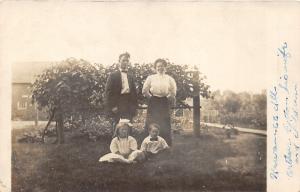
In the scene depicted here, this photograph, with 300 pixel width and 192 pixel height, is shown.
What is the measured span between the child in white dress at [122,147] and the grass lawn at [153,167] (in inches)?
2.0

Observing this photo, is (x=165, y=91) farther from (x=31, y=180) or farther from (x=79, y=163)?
(x=31, y=180)

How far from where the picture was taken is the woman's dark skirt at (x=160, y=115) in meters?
3.09

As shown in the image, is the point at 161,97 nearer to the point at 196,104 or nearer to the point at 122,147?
the point at 196,104

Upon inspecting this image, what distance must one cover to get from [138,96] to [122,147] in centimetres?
43

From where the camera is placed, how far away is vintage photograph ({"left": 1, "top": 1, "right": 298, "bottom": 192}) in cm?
303

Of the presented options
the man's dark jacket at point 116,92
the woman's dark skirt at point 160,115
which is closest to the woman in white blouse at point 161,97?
the woman's dark skirt at point 160,115

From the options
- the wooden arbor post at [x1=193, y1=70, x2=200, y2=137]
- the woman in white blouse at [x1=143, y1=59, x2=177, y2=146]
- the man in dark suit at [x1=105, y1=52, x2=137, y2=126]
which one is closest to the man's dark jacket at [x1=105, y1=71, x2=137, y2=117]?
the man in dark suit at [x1=105, y1=52, x2=137, y2=126]

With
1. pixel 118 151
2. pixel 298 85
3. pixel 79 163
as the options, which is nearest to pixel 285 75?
pixel 298 85

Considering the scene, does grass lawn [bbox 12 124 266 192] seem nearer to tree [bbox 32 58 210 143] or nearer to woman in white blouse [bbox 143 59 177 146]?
woman in white blouse [bbox 143 59 177 146]

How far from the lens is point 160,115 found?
3102mm

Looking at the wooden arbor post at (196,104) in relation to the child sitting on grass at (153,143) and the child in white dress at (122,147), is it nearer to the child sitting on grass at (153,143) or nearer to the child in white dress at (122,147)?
the child sitting on grass at (153,143)

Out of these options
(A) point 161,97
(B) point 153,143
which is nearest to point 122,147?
(B) point 153,143

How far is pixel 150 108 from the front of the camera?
3.09m

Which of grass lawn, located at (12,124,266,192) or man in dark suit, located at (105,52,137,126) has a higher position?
man in dark suit, located at (105,52,137,126)
